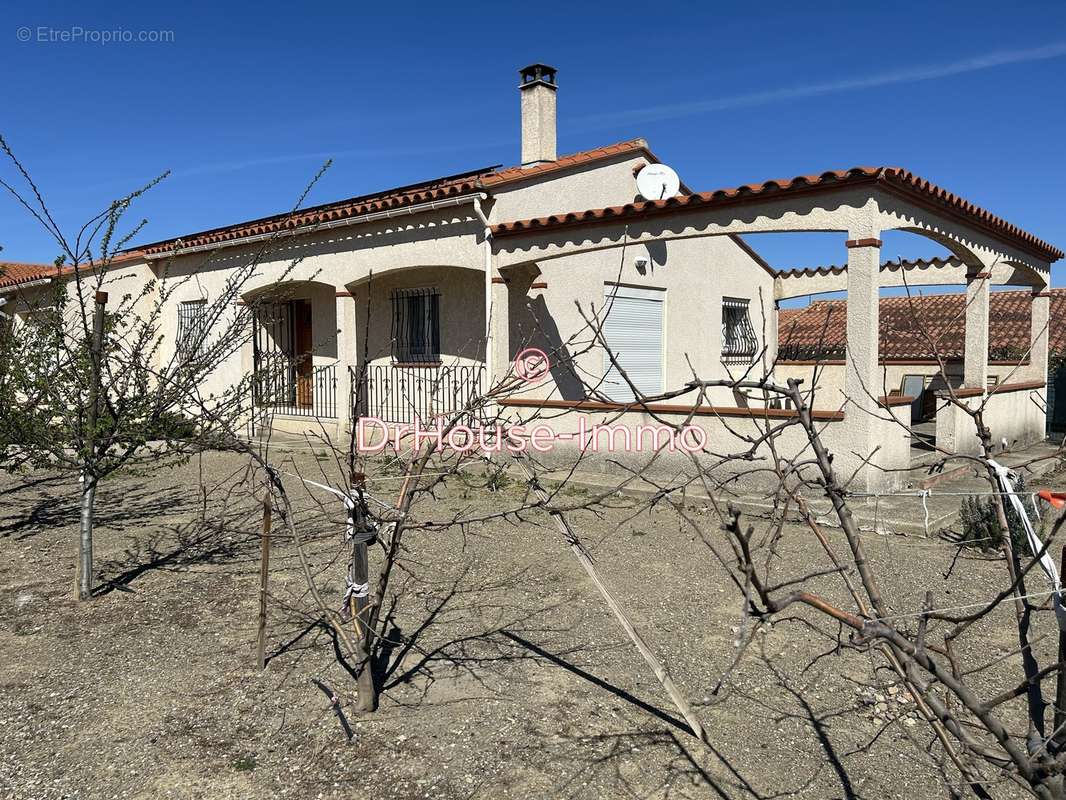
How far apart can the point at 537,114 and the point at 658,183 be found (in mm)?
2656

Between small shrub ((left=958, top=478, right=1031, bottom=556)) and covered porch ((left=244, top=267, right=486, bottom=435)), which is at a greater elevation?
covered porch ((left=244, top=267, right=486, bottom=435))

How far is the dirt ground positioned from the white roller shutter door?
17.2 ft

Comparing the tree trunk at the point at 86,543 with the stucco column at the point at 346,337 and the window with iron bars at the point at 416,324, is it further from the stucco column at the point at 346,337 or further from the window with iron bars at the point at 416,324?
the window with iron bars at the point at 416,324

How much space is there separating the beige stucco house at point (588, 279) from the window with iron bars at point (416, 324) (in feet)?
0.08

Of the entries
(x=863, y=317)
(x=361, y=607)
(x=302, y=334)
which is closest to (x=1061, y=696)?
(x=361, y=607)

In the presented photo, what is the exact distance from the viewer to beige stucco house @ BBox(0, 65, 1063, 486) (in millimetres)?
7617

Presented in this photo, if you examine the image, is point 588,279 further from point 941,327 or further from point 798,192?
point 941,327

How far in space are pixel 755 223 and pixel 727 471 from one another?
2510 millimetres

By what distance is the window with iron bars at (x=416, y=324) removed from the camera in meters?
11.8

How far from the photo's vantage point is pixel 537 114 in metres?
11.6

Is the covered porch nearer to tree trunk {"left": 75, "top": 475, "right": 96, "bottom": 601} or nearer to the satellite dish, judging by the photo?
the satellite dish

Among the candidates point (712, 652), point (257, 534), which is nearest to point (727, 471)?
point (712, 652)

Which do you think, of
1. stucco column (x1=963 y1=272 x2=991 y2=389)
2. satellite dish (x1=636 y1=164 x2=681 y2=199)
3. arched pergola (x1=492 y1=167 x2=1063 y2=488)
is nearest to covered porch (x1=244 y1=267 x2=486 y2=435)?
arched pergola (x1=492 y1=167 x2=1063 y2=488)

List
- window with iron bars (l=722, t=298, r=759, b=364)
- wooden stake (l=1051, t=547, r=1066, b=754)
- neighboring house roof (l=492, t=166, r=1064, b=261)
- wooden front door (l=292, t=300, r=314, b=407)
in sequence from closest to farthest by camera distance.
→ 1. wooden stake (l=1051, t=547, r=1066, b=754)
2. neighboring house roof (l=492, t=166, r=1064, b=261)
3. window with iron bars (l=722, t=298, r=759, b=364)
4. wooden front door (l=292, t=300, r=314, b=407)
